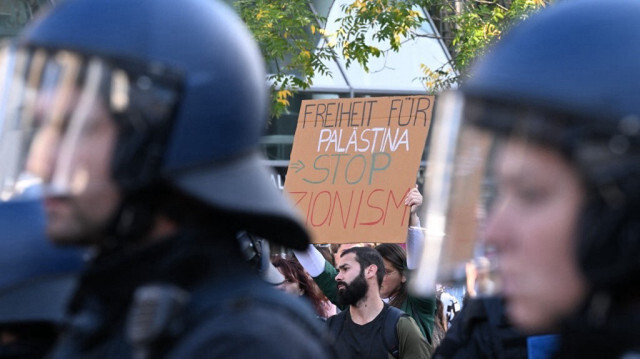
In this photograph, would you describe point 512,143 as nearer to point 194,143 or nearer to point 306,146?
point 194,143

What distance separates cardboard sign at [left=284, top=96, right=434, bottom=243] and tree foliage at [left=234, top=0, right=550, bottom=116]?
7.40ft

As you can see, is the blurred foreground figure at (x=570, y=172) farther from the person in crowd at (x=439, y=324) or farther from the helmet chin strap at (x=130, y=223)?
the person in crowd at (x=439, y=324)

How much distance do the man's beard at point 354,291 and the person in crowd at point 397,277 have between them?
0.25 m

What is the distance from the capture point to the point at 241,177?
5.61ft

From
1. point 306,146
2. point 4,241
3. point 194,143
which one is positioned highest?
point 194,143

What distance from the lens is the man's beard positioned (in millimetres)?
6000

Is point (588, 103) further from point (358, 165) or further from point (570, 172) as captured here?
point (358, 165)

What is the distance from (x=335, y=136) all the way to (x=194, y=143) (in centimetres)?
607

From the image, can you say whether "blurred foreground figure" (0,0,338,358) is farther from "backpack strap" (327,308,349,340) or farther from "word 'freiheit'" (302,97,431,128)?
"word 'freiheit'" (302,97,431,128)

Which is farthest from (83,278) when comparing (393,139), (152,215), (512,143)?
(393,139)

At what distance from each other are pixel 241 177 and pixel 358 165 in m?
5.77

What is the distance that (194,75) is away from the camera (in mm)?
1695

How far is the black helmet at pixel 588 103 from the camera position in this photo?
1.30m

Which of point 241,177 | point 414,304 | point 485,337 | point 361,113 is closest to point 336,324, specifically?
point 414,304
